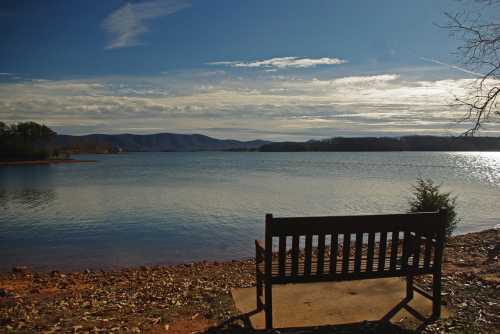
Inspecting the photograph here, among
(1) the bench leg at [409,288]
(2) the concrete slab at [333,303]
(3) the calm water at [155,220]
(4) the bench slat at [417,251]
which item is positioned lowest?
(3) the calm water at [155,220]

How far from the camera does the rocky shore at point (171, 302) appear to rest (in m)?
5.03

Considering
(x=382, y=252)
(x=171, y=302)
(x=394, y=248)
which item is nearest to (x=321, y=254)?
(x=382, y=252)

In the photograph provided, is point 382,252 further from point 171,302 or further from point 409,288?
point 171,302

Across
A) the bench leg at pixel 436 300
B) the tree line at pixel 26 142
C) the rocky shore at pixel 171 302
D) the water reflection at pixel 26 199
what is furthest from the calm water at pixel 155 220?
the tree line at pixel 26 142

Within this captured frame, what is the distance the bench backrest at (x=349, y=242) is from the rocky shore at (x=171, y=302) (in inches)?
27.6

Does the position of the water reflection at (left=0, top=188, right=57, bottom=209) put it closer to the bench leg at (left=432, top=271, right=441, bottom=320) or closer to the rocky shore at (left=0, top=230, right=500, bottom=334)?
the rocky shore at (left=0, top=230, right=500, bottom=334)

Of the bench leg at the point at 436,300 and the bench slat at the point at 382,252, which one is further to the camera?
the bench leg at the point at 436,300

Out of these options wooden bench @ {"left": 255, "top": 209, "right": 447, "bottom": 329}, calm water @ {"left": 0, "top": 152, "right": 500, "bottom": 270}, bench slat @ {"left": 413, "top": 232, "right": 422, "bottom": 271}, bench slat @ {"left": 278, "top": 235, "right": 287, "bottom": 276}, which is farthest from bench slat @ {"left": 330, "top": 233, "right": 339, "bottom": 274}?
calm water @ {"left": 0, "top": 152, "right": 500, "bottom": 270}

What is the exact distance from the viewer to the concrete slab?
5113 millimetres

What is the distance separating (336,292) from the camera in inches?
237

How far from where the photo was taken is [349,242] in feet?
15.8

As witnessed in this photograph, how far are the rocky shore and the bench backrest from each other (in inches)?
27.6

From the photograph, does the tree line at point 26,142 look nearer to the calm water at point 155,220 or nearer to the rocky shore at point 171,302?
the calm water at point 155,220

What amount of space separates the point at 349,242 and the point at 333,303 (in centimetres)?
128
